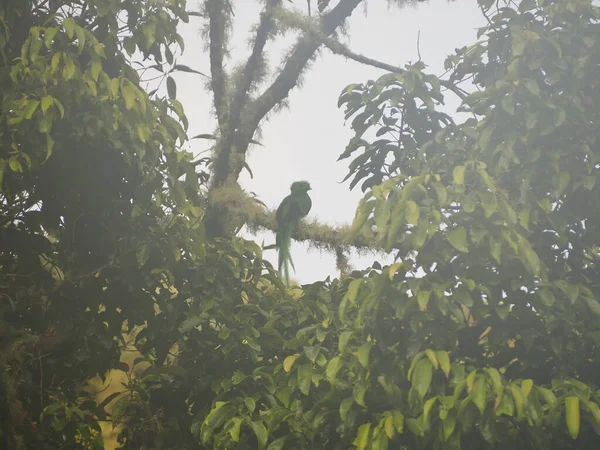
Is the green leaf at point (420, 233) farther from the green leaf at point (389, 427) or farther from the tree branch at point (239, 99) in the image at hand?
the tree branch at point (239, 99)

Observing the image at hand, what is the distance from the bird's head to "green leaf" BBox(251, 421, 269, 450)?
1.12m

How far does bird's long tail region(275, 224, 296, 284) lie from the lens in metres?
2.59

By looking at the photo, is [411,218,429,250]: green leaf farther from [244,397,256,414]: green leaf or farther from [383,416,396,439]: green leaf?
[244,397,256,414]: green leaf

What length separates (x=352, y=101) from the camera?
1.87 meters

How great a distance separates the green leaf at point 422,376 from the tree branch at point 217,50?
1971 mm

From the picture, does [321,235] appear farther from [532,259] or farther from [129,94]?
[532,259]

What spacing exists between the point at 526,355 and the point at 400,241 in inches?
14.9

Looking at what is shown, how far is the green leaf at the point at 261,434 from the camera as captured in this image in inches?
61.8

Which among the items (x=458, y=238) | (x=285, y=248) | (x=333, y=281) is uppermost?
(x=285, y=248)

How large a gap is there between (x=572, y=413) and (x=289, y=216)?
1.59 meters

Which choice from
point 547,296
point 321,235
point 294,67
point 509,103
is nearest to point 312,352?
point 547,296

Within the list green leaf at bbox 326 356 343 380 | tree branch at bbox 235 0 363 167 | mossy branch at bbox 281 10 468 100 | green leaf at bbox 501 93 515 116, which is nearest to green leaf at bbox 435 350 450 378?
green leaf at bbox 326 356 343 380

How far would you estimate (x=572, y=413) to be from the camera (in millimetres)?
1188

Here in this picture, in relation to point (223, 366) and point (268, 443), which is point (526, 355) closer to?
point (268, 443)
